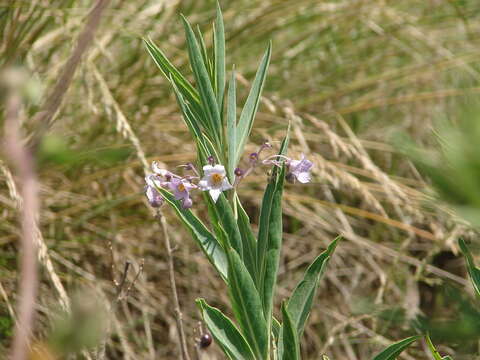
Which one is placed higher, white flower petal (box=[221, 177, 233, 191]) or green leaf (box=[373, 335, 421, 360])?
white flower petal (box=[221, 177, 233, 191])

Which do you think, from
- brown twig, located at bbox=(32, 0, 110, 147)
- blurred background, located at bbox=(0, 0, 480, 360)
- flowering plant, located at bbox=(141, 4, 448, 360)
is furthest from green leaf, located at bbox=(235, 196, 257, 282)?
blurred background, located at bbox=(0, 0, 480, 360)

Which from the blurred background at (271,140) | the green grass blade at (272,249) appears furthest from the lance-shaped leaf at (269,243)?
the blurred background at (271,140)

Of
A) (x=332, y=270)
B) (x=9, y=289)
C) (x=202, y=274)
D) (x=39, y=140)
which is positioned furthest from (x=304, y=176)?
(x=332, y=270)

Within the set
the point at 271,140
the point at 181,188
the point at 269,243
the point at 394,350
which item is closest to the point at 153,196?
the point at 181,188

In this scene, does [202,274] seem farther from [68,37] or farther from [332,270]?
[68,37]

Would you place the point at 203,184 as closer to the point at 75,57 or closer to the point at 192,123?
the point at 192,123

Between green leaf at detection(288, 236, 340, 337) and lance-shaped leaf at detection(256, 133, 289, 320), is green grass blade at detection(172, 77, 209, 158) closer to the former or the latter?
lance-shaped leaf at detection(256, 133, 289, 320)

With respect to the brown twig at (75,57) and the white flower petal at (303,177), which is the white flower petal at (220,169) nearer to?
the white flower petal at (303,177)
